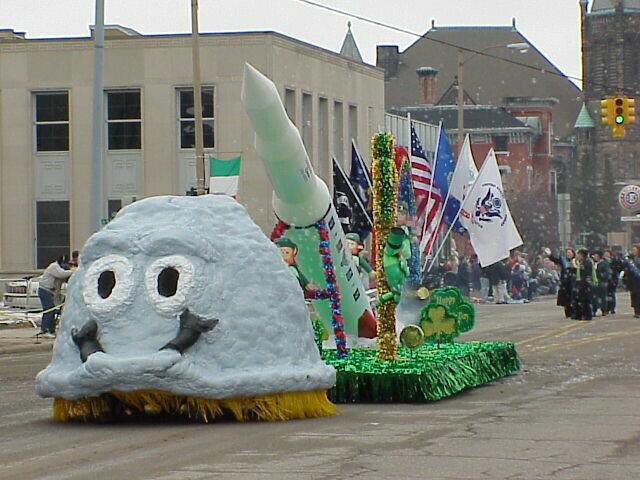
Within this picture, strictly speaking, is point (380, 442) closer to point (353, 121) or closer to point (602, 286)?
point (602, 286)

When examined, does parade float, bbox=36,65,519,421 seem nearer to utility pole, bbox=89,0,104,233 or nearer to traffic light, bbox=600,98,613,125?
utility pole, bbox=89,0,104,233

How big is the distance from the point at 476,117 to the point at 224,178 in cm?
7484

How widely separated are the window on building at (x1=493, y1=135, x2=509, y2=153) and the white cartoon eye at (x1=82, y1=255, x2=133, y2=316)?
9309 cm

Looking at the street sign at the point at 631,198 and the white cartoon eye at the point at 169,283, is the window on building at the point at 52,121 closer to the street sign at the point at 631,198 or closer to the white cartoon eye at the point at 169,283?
the street sign at the point at 631,198

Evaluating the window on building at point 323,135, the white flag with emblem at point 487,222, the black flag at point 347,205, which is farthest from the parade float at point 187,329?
the window on building at point 323,135

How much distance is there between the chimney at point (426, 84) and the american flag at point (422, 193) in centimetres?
9346

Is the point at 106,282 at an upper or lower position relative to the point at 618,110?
lower

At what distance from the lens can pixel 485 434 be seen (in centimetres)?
1218

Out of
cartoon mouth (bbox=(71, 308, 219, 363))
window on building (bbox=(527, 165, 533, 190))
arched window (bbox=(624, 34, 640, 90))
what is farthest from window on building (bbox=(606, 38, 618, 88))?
cartoon mouth (bbox=(71, 308, 219, 363))

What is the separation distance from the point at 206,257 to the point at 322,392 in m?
1.66

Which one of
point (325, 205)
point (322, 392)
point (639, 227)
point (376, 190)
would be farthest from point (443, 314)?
point (639, 227)

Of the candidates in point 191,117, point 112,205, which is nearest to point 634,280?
point 191,117

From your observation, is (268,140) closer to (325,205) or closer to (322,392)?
(325,205)

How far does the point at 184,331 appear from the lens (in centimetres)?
1247
